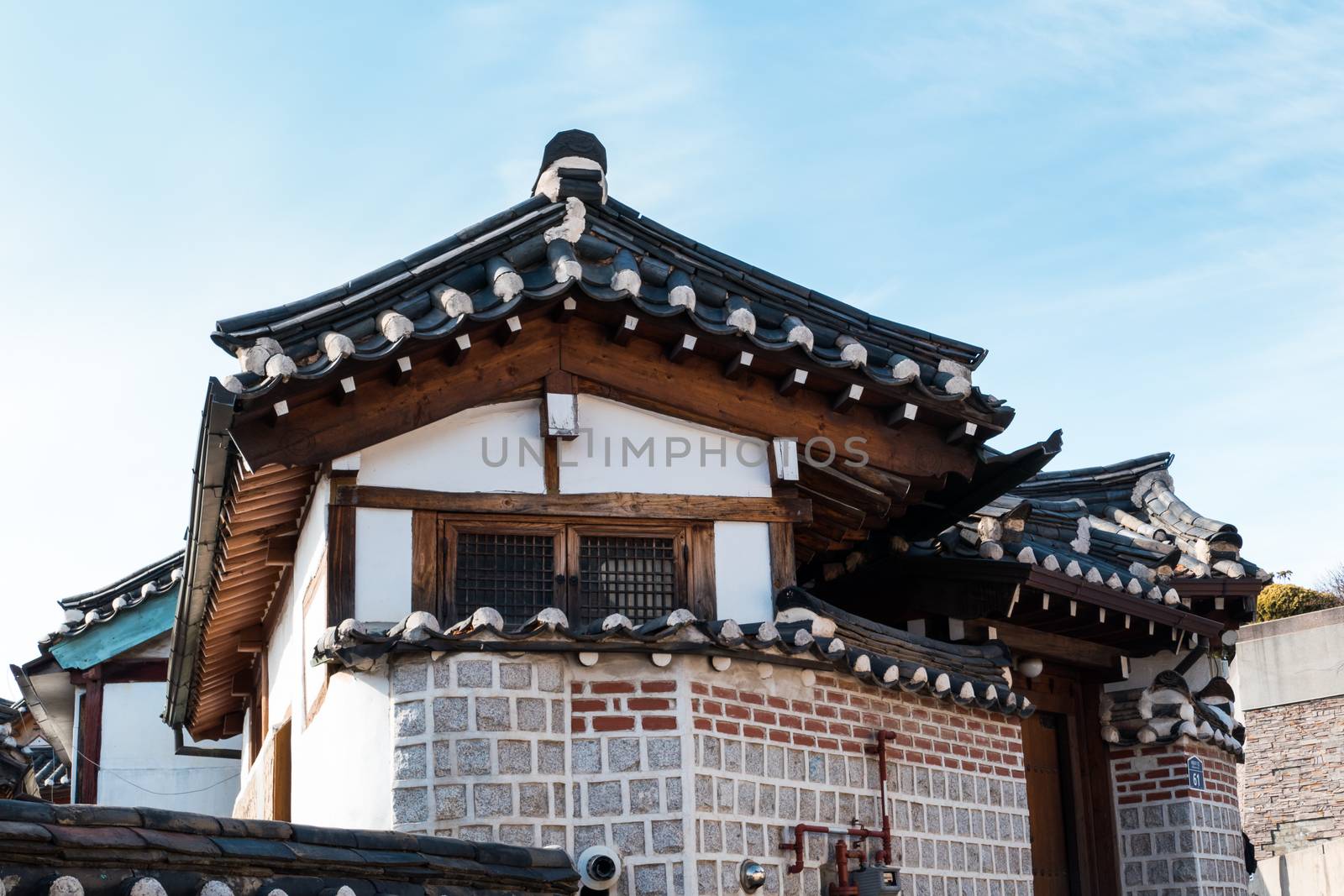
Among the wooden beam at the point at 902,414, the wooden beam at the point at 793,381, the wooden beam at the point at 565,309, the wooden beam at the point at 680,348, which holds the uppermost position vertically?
the wooden beam at the point at 565,309

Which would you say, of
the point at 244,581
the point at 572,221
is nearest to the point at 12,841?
the point at 572,221

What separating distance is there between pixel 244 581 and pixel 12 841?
6859mm

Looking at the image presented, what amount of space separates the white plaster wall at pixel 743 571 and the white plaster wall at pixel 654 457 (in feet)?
0.87

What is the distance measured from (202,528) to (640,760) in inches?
145

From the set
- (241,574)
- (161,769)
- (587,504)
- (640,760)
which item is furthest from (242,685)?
(640,760)

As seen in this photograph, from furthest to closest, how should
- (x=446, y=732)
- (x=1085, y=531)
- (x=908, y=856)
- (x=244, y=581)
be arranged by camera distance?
(x=1085, y=531)
(x=244, y=581)
(x=908, y=856)
(x=446, y=732)

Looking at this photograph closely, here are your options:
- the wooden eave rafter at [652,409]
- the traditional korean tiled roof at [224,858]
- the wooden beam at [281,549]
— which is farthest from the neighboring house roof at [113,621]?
the traditional korean tiled roof at [224,858]

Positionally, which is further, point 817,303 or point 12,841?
point 817,303

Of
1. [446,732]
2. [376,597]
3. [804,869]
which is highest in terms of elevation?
[376,597]

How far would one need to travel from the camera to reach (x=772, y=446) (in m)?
10.6

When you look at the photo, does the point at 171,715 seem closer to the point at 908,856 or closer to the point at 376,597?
the point at 376,597

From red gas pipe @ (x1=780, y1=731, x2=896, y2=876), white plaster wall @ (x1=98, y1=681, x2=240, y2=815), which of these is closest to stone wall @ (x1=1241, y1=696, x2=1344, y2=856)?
white plaster wall @ (x1=98, y1=681, x2=240, y2=815)

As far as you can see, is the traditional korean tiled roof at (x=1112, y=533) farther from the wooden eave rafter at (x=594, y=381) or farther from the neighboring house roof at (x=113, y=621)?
the neighboring house roof at (x=113, y=621)

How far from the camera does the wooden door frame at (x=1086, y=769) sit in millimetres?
13258
